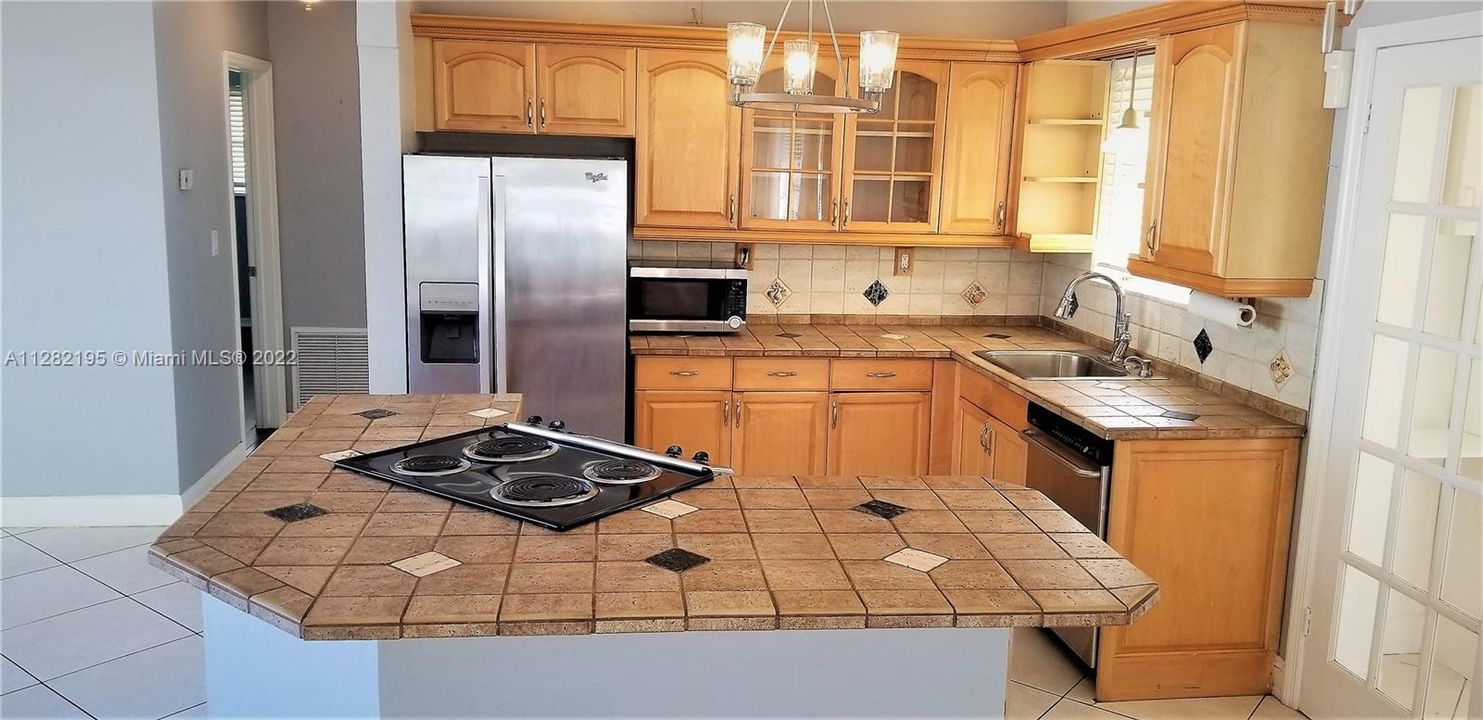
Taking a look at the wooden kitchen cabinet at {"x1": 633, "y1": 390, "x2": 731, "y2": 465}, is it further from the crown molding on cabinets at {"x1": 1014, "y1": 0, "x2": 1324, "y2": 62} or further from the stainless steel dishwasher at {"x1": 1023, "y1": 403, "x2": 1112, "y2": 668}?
the crown molding on cabinets at {"x1": 1014, "y1": 0, "x2": 1324, "y2": 62}

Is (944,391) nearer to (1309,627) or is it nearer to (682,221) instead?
(682,221)

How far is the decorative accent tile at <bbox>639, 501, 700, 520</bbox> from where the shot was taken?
92.5 inches

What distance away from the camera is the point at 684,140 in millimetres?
4680

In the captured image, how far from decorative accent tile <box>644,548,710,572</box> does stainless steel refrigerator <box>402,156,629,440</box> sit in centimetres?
250

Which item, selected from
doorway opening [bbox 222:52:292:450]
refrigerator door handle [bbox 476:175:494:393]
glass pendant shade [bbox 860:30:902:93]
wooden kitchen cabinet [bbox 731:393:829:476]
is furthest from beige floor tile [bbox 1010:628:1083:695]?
doorway opening [bbox 222:52:292:450]

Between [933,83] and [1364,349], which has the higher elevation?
[933,83]

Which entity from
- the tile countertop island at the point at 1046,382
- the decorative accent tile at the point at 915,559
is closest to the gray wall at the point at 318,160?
the tile countertop island at the point at 1046,382

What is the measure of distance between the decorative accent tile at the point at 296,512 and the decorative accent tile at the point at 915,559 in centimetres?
115

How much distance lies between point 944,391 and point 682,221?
131cm

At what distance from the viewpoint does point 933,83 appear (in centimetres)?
474

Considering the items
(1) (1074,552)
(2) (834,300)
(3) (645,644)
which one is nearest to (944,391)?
(2) (834,300)

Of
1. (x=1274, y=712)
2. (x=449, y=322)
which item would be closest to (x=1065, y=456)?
(x=1274, y=712)

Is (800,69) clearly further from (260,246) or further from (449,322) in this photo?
(260,246)

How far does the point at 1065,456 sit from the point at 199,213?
12.4 feet
